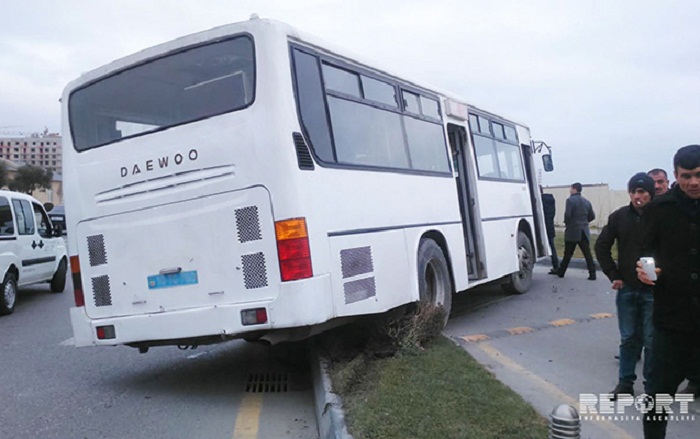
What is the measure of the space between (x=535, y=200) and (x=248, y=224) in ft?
28.6

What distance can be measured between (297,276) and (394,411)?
52.6 inches

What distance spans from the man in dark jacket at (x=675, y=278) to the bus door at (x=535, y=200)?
8.92 meters

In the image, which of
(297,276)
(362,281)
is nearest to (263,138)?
(297,276)

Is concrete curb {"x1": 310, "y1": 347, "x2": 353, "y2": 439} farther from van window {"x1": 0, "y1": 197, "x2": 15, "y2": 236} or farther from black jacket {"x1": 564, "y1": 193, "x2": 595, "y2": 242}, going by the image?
black jacket {"x1": 564, "y1": 193, "x2": 595, "y2": 242}

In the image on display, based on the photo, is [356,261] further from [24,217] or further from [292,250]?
[24,217]

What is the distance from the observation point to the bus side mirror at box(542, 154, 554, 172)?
1303 centimetres

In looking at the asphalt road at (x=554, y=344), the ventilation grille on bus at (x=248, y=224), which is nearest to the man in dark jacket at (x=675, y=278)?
the asphalt road at (x=554, y=344)

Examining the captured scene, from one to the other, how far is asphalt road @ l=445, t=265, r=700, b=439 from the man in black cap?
0.37 meters

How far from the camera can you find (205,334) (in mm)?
5332

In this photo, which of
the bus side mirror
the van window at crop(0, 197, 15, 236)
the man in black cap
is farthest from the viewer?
the bus side mirror

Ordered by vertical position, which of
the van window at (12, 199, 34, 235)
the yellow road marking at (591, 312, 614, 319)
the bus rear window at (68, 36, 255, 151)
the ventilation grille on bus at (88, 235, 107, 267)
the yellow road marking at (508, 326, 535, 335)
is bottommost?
the yellow road marking at (591, 312, 614, 319)

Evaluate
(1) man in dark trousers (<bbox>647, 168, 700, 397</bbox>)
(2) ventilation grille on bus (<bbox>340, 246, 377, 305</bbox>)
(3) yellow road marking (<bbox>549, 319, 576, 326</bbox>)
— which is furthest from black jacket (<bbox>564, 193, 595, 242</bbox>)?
(2) ventilation grille on bus (<bbox>340, 246, 377, 305</bbox>)

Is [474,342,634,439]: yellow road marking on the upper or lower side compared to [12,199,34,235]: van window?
lower

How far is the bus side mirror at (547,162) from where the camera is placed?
513 inches
